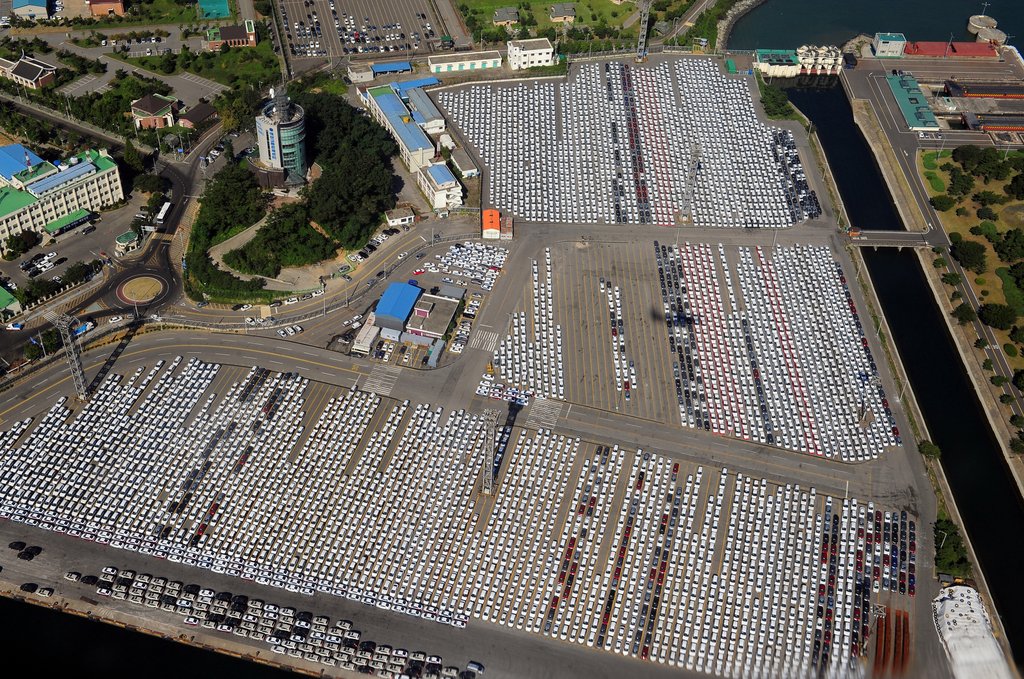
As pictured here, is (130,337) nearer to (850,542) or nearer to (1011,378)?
(850,542)

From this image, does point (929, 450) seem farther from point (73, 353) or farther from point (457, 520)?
point (73, 353)

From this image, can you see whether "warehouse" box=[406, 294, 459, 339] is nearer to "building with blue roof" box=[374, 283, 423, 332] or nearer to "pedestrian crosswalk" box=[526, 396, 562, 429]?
"building with blue roof" box=[374, 283, 423, 332]

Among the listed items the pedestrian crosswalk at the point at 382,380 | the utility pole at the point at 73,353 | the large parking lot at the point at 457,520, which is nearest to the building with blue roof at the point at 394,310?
the pedestrian crosswalk at the point at 382,380

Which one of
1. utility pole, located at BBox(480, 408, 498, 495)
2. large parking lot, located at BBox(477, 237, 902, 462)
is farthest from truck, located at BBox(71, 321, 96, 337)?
utility pole, located at BBox(480, 408, 498, 495)

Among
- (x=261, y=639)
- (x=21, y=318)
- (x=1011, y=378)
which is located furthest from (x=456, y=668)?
(x=1011, y=378)

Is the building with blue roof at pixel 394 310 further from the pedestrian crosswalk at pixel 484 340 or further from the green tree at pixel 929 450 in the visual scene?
the green tree at pixel 929 450

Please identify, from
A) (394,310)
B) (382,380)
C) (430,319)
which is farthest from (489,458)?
(394,310)
